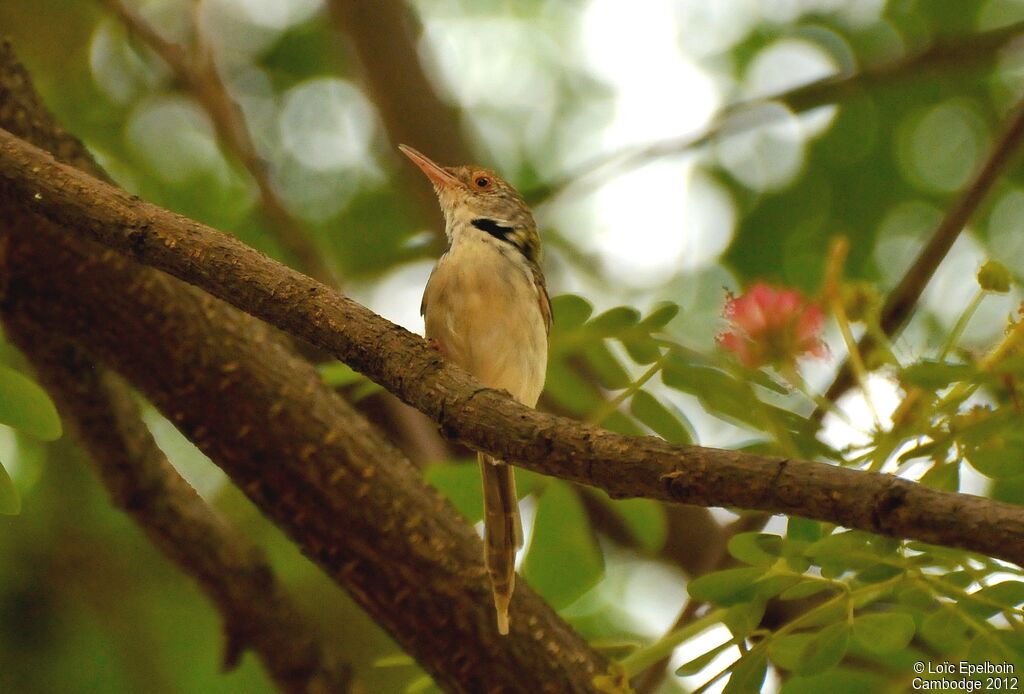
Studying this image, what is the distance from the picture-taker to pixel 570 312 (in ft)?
12.5

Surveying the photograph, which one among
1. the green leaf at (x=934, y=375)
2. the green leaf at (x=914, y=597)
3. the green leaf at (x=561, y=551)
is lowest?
the green leaf at (x=914, y=597)

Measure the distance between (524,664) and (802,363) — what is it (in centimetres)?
128

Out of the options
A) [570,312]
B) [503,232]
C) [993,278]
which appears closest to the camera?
[993,278]

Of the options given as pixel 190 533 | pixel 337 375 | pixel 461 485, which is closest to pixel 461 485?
pixel 461 485

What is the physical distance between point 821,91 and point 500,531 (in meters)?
2.69

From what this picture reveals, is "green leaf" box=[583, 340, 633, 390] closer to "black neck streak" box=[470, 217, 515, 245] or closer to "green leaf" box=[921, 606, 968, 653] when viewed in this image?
"green leaf" box=[921, 606, 968, 653]

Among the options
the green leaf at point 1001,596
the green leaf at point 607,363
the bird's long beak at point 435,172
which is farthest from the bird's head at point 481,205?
the green leaf at point 1001,596

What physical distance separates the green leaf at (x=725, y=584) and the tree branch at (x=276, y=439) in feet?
2.93

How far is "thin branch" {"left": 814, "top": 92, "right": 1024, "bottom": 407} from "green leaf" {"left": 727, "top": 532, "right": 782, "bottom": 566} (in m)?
1.15

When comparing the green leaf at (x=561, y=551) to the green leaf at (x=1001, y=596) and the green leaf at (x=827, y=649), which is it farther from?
the green leaf at (x=1001, y=596)

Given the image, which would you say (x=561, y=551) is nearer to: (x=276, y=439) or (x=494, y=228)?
(x=276, y=439)

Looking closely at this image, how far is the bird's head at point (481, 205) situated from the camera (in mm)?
5117

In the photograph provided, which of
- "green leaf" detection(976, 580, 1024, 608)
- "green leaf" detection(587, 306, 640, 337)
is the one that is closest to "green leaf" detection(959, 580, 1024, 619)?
"green leaf" detection(976, 580, 1024, 608)

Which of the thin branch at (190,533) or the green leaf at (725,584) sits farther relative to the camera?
the thin branch at (190,533)
